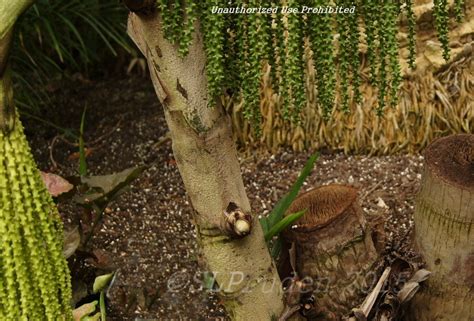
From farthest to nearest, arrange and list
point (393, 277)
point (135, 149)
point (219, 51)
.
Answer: point (135, 149) < point (393, 277) < point (219, 51)

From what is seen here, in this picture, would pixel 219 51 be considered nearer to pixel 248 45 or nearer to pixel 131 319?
pixel 248 45

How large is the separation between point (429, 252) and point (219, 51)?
0.97 m

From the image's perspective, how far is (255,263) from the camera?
1.97 m

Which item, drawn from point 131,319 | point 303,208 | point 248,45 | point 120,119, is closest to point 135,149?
point 120,119

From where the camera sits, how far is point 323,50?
1473mm

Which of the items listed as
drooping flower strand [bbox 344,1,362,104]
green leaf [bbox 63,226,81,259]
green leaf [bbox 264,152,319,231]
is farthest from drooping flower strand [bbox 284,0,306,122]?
green leaf [bbox 63,226,81,259]

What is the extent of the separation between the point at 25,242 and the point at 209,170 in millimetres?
495

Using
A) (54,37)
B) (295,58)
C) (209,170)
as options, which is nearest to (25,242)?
(209,170)

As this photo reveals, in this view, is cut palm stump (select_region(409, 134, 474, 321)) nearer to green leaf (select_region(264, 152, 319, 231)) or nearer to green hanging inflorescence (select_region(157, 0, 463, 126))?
green leaf (select_region(264, 152, 319, 231))

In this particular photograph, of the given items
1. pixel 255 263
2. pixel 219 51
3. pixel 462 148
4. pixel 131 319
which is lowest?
pixel 131 319

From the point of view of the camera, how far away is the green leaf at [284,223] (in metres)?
2.02

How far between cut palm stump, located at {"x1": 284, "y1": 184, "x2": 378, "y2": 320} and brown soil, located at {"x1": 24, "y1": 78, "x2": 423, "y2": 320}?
0.18 m

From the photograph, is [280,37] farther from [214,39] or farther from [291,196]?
[291,196]

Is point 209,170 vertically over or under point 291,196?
over
